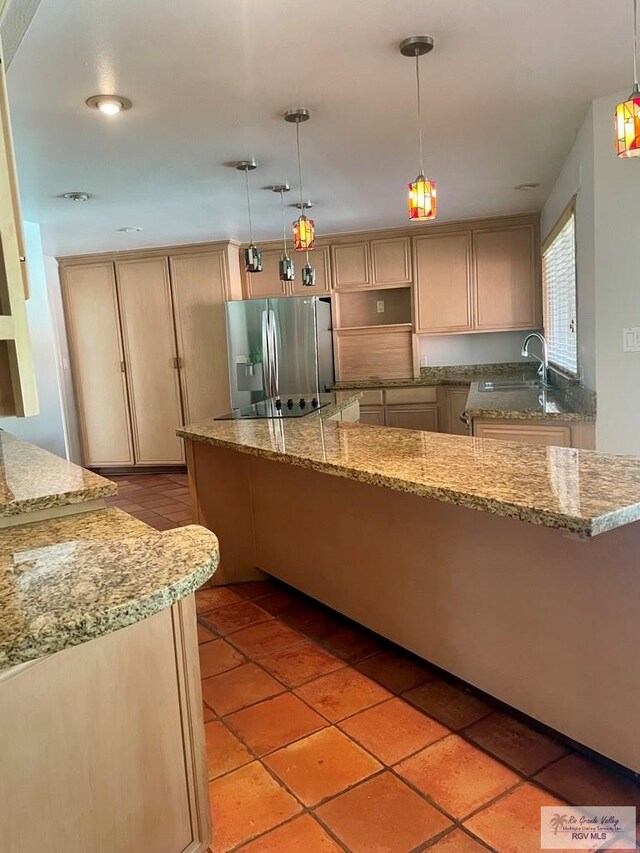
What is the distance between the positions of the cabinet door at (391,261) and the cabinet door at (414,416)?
1173 mm

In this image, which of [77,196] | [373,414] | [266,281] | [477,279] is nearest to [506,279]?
[477,279]

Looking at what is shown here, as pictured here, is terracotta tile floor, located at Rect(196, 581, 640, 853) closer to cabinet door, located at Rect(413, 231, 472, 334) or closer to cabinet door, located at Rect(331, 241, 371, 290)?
cabinet door, located at Rect(413, 231, 472, 334)

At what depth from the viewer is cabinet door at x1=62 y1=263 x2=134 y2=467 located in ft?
19.8

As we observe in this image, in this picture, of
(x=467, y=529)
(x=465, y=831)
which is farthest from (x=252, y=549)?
(x=465, y=831)

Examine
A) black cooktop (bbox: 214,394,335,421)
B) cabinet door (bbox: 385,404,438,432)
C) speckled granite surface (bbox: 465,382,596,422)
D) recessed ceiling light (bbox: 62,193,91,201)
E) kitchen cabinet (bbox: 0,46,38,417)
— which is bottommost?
cabinet door (bbox: 385,404,438,432)

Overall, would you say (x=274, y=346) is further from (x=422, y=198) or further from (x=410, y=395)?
(x=422, y=198)

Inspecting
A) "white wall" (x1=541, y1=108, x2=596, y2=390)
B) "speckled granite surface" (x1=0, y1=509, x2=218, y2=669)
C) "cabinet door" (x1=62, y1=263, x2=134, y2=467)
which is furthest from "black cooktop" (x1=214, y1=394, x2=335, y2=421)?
"cabinet door" (x1=62, y1=263, x2=134, y2=467)

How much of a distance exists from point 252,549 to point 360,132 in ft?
7.11

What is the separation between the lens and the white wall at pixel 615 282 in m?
2.77

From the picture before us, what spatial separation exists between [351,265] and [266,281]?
848 millimetres

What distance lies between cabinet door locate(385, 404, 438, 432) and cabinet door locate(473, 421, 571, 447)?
2133 millimetres

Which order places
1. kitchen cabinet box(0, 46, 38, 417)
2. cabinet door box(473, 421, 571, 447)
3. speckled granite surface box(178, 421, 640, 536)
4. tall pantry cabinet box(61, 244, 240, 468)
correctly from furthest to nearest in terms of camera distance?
1. tall pantry cabinet box(61, 244, 240, 468)
2. cabinet door box(473, 421, 571, 447)
3. speckled granite surface box(178, 421, 640, 536)
4. kitchen cabinet box(0, 46, 38, 417)

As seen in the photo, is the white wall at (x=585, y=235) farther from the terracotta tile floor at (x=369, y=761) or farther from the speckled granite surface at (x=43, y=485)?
the speckled granite surface at (x=43, y=485)

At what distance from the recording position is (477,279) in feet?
17.9
